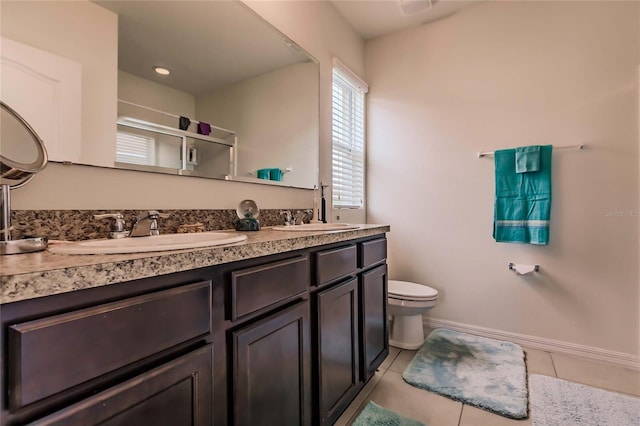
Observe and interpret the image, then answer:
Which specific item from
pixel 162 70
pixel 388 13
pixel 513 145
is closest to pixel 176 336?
pixel 162 70

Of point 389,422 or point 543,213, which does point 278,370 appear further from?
point 543,213

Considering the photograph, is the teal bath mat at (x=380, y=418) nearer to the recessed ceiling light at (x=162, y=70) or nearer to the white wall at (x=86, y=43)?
the white wall at (x=86, y=43)

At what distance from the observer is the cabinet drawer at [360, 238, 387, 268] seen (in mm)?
1568

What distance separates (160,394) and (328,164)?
74.2 inches

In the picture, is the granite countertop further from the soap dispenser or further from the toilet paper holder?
the toilet paper holder

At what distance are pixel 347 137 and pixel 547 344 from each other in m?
2.16

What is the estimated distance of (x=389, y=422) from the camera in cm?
141

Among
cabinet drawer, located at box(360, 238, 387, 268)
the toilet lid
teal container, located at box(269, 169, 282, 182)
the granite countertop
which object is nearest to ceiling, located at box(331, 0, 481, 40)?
teal container, located at box(269, 169, 282, 182)

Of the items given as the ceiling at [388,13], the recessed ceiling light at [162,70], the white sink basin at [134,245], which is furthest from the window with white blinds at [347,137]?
the white sink basin at [134,245]

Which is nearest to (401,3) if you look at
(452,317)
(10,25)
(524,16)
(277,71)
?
(524,16)

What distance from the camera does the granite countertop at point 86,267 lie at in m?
0.46

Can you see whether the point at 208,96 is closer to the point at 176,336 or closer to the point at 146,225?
the point at 146,225

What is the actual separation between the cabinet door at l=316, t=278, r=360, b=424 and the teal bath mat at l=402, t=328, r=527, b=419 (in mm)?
575

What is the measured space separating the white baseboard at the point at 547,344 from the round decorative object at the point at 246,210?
73.5 inches
